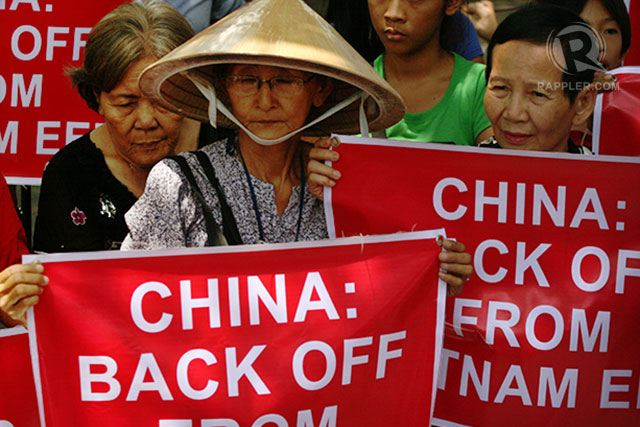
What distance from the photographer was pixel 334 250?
297 centimetres

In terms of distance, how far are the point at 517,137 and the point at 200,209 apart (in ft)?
4.15

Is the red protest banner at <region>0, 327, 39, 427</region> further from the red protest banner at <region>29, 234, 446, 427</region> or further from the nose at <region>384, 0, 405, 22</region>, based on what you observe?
the nose at <region>384, 0, 405, 22</region>

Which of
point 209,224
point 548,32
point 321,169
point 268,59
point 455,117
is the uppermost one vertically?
point 548,32

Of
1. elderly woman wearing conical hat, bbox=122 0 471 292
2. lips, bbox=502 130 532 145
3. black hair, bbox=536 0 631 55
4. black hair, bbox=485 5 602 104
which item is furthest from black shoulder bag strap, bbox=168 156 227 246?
black hair, bbox=536 0 631 55

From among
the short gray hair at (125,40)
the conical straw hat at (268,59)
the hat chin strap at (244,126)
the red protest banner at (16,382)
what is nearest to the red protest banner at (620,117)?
the conical straw hat at (268,59)

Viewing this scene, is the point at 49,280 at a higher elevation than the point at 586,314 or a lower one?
higher

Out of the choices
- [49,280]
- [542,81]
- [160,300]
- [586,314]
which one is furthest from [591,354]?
[49,280]

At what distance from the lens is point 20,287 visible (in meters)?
2.68

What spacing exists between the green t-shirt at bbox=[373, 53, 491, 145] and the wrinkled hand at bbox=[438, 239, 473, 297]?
3.73 ft

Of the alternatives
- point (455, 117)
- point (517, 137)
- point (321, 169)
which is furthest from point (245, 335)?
point (455, 117)

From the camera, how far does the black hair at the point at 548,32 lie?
11.1ft

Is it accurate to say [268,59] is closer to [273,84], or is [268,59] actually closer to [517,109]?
[273,84]

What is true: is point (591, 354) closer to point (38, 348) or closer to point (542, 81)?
point (542, 81)

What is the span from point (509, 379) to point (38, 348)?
162 centimetres
